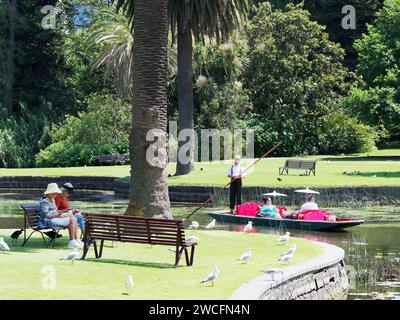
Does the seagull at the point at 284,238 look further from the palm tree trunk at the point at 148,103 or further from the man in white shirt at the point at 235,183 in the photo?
the man in white shirt at the point at 235,183

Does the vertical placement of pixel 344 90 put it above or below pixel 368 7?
below

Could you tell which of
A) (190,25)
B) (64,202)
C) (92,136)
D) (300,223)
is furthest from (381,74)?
(64,202)

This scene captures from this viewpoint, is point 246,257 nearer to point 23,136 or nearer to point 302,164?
point 302,164

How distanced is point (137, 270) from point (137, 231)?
1.15 meters

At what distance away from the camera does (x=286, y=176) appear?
3888 centimetres

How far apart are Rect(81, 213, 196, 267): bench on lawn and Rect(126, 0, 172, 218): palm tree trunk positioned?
3160mm

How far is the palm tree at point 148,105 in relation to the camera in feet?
68.4

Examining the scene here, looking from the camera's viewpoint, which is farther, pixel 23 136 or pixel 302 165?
pixel 23 136

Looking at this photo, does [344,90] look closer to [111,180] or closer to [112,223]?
[111,180]

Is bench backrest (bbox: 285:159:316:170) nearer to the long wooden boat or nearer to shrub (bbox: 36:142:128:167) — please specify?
the long wooden boat

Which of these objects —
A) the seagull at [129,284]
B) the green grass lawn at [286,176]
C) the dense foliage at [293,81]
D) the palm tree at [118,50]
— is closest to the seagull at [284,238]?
the seagull at [129,284]
